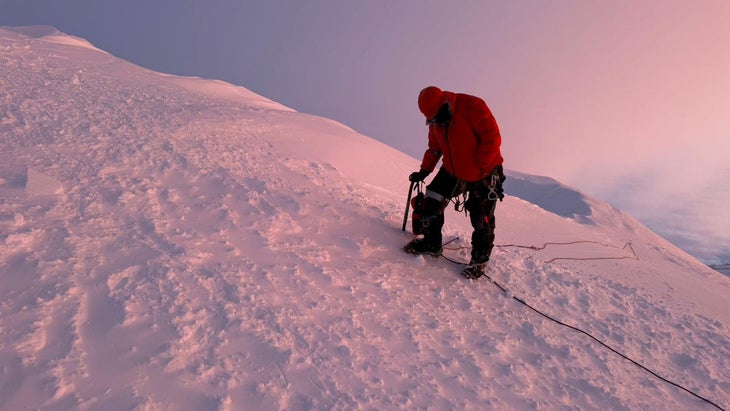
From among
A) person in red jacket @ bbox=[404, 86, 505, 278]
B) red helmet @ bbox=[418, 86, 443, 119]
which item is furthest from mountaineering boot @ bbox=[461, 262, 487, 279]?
red helmet @ bbox=[418, 86, 443, 119]

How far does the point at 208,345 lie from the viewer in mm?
2121

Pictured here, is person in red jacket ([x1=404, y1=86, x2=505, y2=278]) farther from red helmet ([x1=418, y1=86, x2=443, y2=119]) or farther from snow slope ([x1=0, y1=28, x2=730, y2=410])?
Answer: snow slope ([x1=0, y1=28, x2=730, y2=410])

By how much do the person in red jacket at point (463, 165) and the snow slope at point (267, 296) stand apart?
0.28 meters

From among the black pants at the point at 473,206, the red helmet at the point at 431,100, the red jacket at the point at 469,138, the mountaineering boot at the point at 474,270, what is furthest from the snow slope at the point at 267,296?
the red helmet at the point at 431,100

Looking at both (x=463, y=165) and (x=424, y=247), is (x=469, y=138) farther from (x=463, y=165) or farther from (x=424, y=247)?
(x=424, y=247)

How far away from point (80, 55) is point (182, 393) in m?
9.09

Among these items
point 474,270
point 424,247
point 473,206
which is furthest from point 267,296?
point 473,206

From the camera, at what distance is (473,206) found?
11.6 feet

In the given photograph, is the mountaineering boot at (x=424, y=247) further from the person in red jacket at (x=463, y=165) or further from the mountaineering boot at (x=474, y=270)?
the mountaineering boot at (x=474, y=270)

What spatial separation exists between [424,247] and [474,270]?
0.49m

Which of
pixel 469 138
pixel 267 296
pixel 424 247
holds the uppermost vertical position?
pixel 469 138

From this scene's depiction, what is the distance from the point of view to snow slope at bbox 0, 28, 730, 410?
6.47 ft

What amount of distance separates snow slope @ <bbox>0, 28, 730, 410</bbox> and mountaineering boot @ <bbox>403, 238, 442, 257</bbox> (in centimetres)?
10

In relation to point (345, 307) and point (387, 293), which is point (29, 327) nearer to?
point (345, 307)
